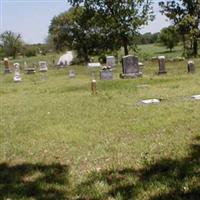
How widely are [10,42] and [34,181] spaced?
8659 cm

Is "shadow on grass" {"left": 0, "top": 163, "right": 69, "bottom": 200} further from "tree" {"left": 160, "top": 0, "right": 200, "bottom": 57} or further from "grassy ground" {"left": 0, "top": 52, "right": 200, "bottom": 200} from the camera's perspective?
"tree" {"left": 160, "top": 0, "right": 200, "bottom": 57}

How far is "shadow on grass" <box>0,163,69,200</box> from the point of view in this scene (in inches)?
239

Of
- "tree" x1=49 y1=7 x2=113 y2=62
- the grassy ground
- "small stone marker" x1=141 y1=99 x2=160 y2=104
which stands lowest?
"small stone marker" x1=141 y1=99 x2=160 y2=104

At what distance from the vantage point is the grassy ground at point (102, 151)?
6.09 m

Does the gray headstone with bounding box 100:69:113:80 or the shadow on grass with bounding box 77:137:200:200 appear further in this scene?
the gray headstone with bounding box 100:69:113:80

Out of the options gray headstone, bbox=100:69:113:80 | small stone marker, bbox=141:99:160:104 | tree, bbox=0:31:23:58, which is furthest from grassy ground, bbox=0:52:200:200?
tree, bbox=0:31:23:58

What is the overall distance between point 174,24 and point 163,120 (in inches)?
1532

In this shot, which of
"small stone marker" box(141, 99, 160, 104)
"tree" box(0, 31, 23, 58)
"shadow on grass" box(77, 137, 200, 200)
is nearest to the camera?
"shadow on grass" box(77, 137, 200, 200)

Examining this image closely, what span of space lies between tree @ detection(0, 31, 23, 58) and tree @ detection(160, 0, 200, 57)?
4821 centimetres

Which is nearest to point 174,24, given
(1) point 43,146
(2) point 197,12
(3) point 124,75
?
(2) point 197,12

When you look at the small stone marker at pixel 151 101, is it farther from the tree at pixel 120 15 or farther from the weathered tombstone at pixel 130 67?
the tree at pixel 120 15

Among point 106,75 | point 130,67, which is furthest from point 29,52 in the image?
point 106,75

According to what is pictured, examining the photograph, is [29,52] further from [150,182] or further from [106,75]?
[150,182]

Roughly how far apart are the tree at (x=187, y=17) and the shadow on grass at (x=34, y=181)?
40106 mm
